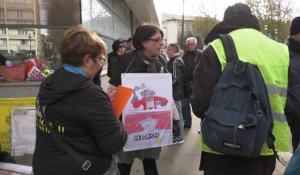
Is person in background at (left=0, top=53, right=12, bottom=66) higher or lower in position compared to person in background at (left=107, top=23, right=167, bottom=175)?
lower

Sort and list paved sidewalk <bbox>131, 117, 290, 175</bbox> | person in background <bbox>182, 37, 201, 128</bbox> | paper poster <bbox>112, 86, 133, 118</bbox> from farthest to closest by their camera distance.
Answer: person in background <bbox>182, 37, 201, 128</bbox> → paved sidewalk <bbox>131, 117, 290, 175</bbox> → paper poster <bbox>112, 86, 133, 118</bbox>

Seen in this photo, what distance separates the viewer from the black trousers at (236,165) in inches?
95.3

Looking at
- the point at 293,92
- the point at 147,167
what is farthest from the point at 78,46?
the point at 293,92

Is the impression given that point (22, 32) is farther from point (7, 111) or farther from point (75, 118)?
point (75, 118)

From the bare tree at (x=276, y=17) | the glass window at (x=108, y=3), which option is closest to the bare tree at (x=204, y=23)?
the bare tree at (x=276, y=17)

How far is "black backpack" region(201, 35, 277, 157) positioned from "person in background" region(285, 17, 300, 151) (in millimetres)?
1258

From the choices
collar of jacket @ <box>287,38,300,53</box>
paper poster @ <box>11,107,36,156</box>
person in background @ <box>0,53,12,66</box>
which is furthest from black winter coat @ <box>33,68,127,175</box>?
person in background @ <box>0,53,12,66</box>

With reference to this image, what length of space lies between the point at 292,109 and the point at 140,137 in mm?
1360

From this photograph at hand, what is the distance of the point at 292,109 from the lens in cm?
348

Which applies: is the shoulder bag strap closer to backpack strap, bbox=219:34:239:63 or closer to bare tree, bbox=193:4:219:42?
backpack strap, bbox=219:34:239:63

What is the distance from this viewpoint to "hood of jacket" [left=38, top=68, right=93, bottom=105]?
6.88 feet

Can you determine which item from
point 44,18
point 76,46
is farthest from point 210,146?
point 44,18

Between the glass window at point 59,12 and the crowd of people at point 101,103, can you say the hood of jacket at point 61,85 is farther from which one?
the glass window at point 59,12

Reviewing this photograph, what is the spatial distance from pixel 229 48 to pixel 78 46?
0.88 m
